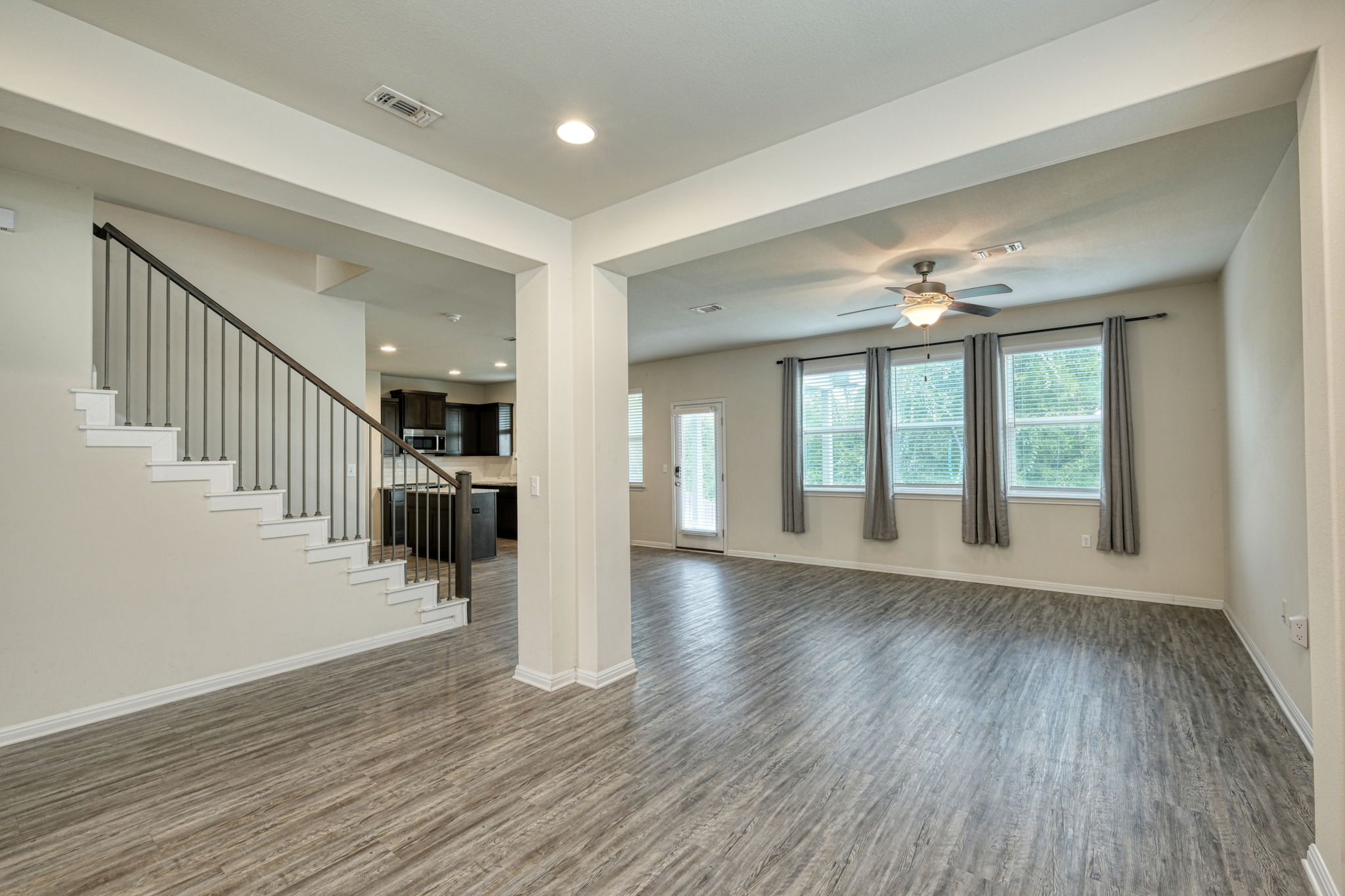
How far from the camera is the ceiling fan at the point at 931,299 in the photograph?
445cm

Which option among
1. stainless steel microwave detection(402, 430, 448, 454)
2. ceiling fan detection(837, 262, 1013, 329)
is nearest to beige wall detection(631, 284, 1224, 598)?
ceiling fan detection(837, 262, 1013, 329)

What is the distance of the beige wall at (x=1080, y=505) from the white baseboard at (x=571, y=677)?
13.7ft

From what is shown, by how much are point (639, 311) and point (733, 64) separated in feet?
11.9

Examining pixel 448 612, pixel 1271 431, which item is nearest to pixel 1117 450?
pixel 1271 431

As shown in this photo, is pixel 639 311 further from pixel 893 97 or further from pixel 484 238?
pixel 893 97

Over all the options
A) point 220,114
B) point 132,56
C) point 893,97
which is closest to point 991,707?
point 893,97

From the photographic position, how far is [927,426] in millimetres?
6586

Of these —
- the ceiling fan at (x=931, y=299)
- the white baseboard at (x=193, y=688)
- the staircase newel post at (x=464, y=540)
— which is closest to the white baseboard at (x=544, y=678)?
the white baseboard at (x=193, y=688)

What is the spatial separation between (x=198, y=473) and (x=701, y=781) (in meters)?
3.22

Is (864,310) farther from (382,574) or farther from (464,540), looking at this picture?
(382,574)

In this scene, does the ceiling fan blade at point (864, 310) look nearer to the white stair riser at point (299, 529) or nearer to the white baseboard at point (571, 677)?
the white baseboard at point (571, 677)

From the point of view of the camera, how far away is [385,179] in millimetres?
2814

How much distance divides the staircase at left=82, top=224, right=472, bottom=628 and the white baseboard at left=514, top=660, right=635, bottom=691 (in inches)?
41.9

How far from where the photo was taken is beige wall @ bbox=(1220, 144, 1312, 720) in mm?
2951
